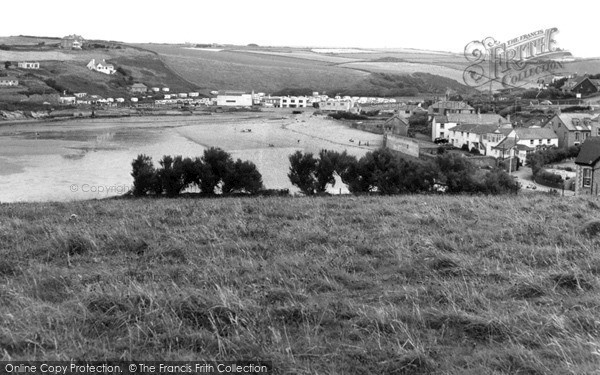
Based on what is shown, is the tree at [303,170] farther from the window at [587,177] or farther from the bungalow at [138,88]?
the bungalow at [138,88]

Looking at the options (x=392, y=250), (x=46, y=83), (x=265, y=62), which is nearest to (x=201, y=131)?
(x=46, y=83)

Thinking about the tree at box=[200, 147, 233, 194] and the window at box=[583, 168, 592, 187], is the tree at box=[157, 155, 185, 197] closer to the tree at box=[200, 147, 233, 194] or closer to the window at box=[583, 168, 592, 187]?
the tree at box=[200, 147, 233, 194]

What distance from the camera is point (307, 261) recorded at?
358 cm

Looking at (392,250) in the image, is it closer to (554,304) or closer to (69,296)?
(554,304)

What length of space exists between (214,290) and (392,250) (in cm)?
136

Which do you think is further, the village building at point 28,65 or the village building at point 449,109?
the village building at point 28,65

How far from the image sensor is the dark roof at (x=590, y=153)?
Result: 15.5 meters

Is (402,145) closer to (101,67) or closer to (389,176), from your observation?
(389,176)

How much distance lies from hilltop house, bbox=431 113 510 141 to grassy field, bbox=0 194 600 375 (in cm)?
2681

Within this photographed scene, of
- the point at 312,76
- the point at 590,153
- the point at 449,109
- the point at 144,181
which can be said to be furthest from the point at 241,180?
the point at 312,76

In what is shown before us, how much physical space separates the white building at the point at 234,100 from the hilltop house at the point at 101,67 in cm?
1463

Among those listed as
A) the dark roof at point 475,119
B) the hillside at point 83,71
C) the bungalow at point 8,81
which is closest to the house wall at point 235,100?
the hillside at point 83,71

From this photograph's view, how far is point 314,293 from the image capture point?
3020mm

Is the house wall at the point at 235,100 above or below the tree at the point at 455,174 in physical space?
above
